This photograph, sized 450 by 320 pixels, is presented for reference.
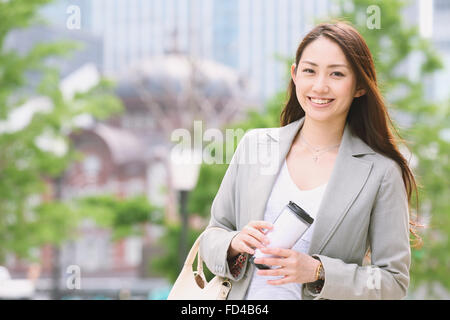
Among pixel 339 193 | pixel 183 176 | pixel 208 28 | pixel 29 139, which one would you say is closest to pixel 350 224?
pixel 339 193

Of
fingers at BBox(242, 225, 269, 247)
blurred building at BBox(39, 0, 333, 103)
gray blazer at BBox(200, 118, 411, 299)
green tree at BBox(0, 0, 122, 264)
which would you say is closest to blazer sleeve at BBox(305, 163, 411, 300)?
gray blazer at BBox(200, 118, 411, 299)

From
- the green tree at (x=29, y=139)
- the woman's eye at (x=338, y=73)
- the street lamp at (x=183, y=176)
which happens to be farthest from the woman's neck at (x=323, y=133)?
the green tree at (x=29, y=139)

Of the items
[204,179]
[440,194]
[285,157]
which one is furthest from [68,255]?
[285,157]

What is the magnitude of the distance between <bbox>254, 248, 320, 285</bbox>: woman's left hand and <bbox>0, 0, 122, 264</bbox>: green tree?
7153 millimetres

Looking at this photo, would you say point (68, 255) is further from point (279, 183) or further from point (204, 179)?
point (279, 183)

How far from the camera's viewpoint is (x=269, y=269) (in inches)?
42.8

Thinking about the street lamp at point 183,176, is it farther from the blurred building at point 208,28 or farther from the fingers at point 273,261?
the blurred building at point 208,28

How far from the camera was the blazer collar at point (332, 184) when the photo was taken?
3.75ft

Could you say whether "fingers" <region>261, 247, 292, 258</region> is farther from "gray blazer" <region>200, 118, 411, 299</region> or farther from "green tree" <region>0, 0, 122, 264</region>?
"green tree" <region>0, 0, 122, 264</region>

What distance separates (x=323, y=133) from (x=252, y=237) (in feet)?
0.93

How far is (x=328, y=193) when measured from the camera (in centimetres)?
116

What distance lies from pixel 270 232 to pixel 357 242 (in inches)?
7.0

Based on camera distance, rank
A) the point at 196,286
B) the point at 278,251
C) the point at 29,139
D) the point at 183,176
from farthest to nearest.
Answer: the point at 29,139 → the point at 183,176 → the point at 196,286 → the point at 278,251

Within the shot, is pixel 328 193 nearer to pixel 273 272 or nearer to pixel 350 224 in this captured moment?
pixel 350 224
